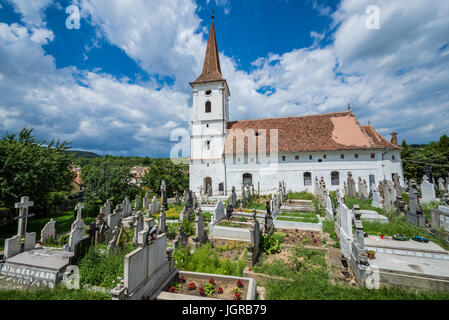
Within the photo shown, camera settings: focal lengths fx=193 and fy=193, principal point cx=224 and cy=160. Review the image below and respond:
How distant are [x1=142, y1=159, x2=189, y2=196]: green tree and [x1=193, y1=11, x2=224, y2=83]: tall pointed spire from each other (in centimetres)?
1252

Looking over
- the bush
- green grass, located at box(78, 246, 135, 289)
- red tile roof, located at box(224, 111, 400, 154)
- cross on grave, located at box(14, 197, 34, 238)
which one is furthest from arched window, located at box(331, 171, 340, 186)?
cross on grave, located at box(14, 197, 34, 238)

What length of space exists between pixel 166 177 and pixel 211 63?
16319mm

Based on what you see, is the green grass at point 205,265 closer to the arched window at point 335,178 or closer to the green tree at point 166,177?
the arched window at point 335,178

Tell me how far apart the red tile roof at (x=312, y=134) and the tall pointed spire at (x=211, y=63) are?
20.5 ft

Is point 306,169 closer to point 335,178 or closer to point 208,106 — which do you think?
point 335,178

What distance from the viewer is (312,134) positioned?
2189 centimetres

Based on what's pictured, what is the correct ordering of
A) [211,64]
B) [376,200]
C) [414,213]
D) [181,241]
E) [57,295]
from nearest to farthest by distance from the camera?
1. [57,295]
2. [181,241]
3. [414,213]
4. [376,200]
5. [211,64]

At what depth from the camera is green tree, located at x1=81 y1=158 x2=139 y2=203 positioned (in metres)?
17.3

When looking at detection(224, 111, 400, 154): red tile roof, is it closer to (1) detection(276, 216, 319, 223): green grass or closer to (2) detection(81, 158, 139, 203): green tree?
(2) detection(81, 158, 139, 203): green tree

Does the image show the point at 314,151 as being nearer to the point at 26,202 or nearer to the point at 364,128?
the point at 364,128

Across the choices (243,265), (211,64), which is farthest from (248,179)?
(243,265)

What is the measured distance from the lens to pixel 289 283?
183 inches
